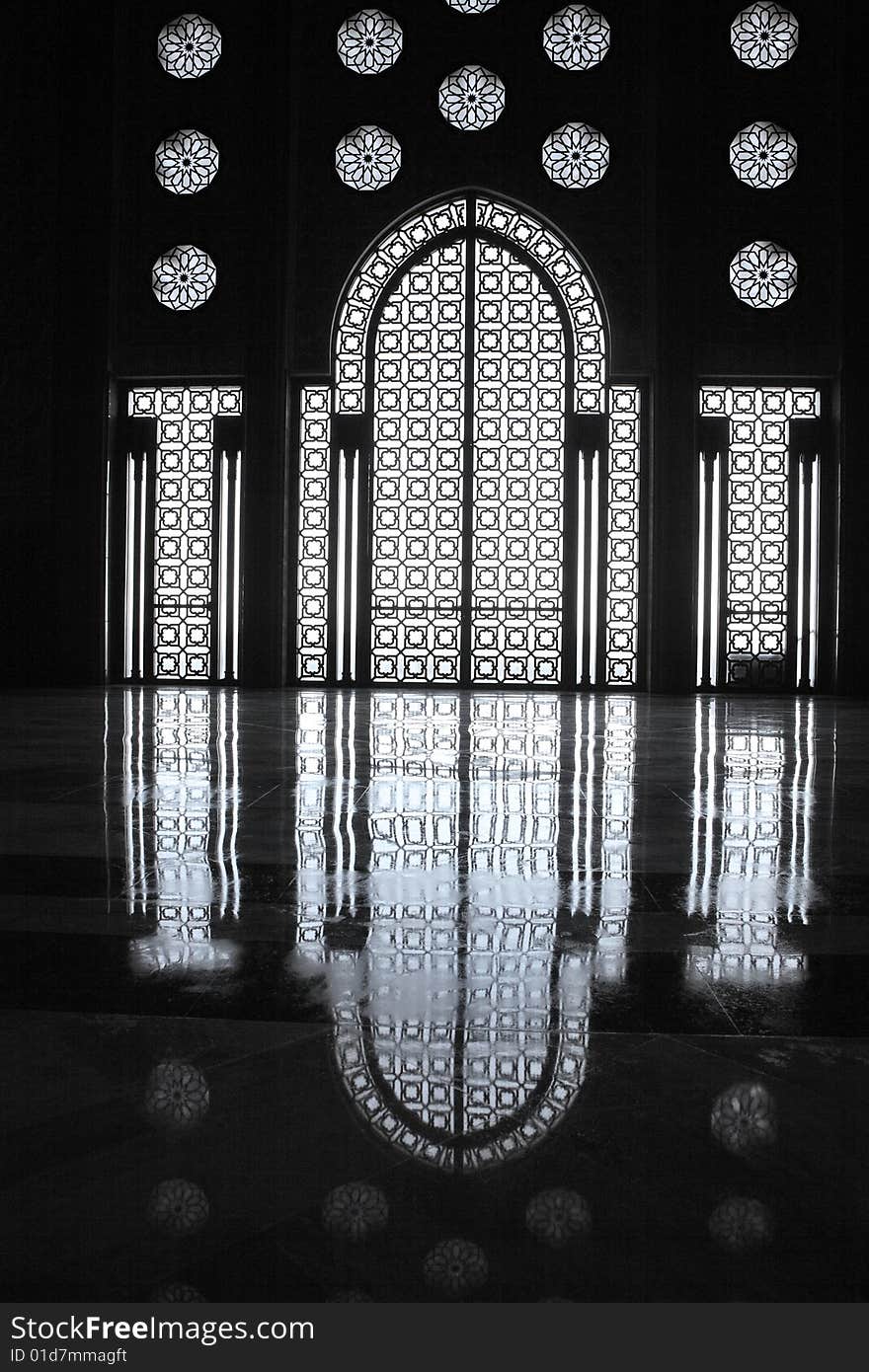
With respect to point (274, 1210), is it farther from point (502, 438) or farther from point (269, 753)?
point (502, 438)

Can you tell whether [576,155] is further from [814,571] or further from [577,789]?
[577,789]

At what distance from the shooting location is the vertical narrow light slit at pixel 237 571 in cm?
1291

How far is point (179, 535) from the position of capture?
13.1 meters

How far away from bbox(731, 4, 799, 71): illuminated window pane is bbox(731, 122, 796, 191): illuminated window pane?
693mm

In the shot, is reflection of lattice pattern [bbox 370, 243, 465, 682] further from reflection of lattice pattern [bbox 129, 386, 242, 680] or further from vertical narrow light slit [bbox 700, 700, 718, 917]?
vertical narrow light slit [bbox 700, 700, 718, 917]

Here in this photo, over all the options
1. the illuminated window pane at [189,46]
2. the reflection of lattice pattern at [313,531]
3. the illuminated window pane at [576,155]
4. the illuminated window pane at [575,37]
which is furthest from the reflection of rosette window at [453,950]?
the illuminated window pane at [189,46]

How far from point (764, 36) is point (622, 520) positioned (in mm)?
5465

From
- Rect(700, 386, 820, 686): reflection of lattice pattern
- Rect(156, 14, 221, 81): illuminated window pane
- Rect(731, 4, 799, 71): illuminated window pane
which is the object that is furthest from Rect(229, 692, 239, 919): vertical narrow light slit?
Rect(731, 4, 799, 71): illuminated window pane

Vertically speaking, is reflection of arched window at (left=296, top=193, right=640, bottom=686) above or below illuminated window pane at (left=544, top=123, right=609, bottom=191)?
below

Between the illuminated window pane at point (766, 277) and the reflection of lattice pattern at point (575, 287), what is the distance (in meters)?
1.56

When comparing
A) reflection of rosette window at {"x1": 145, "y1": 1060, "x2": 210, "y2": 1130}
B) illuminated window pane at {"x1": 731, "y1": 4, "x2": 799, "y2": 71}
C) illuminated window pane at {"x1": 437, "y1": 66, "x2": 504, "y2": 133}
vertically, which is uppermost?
illuminated window pane at {"x1": 731, "y1": 4, "x2": 799, "y2": 71}

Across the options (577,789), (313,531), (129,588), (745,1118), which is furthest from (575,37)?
(745,1118)

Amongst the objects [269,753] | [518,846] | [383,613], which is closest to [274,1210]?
[518,846]

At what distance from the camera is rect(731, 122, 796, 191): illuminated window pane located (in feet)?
41.4
